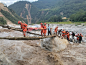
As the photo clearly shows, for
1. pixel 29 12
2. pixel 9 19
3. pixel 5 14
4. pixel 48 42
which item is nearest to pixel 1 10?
pixel 5 14

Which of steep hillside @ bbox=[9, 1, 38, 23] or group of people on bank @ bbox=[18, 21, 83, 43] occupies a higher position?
steep hillside @ bbox=[9, 1, 38, 23]

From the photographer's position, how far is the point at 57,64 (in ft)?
15.9

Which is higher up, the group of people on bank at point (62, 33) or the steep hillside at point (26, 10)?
the steep hillside at point (26, 10)

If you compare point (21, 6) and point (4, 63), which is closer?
point (4, 63)

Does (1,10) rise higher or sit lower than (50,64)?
higher

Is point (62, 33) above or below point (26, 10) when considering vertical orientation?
below

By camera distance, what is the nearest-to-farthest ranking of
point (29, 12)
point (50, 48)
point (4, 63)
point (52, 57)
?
point (4, 63)
point (52, 57)
point (50, 48)
point (29, 12)

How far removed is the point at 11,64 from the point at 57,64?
2473 millimetres

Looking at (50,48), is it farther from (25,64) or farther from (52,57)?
(25,64)

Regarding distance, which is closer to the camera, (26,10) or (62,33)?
(62,33)

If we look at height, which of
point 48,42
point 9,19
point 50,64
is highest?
point 9,19

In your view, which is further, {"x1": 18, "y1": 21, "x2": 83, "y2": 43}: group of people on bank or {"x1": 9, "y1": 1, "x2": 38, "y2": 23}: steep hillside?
{"x1": 9, "y1": 1, "x2": 38, "y2": 23}: steep hillside

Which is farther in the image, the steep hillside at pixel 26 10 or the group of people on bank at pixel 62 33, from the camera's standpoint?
the steep hillside at pixel 26 10

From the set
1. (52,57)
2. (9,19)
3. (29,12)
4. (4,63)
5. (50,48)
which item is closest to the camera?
(4,63)
